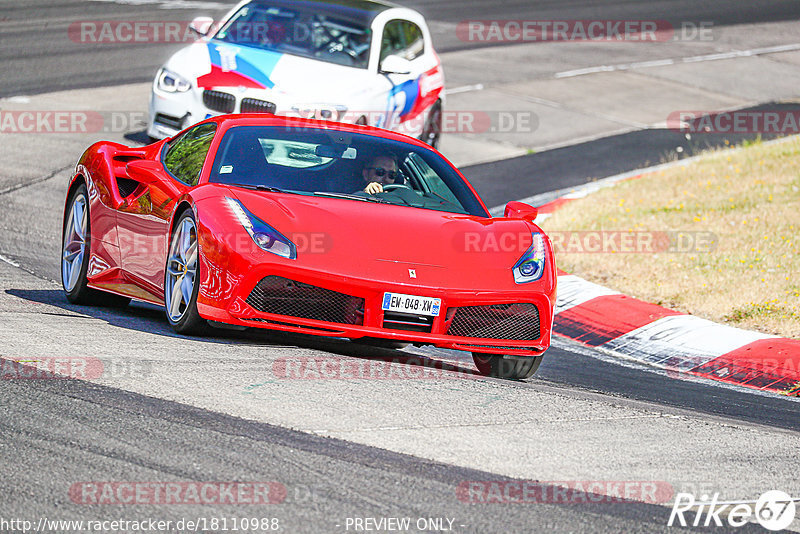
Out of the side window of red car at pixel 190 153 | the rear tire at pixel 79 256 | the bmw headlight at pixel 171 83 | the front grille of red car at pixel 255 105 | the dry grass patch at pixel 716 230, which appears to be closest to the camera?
the side window of red car at pixel 190 153

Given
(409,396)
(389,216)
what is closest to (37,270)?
(389,216)

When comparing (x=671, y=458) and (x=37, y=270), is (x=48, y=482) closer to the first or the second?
(x=671, y=458)

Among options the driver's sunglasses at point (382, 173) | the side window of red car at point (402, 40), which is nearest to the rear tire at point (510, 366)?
the driver's sunglasses at point (382, 173)

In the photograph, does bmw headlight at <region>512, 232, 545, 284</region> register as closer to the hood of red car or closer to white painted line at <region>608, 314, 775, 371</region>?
the hood of red car

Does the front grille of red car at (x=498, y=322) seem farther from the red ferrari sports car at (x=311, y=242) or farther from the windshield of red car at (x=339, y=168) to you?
the windshield of red car at (x=339, y=168)

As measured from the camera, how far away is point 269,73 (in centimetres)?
1288

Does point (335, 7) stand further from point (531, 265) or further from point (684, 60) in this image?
point (684, 60)

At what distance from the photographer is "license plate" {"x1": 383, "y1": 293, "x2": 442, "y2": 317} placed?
6461 mm

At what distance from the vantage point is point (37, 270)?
933 centimetres

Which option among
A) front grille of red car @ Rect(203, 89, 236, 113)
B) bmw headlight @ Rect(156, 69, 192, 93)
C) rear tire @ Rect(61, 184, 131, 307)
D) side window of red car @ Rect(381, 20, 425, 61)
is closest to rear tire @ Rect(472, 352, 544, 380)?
rear tire @ Rect(61, 184, 131, 307)

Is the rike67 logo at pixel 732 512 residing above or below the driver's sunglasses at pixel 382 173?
below

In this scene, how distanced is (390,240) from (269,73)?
648cm

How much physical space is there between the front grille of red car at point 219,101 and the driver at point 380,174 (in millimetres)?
5164

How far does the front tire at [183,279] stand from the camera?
668 centimetres
